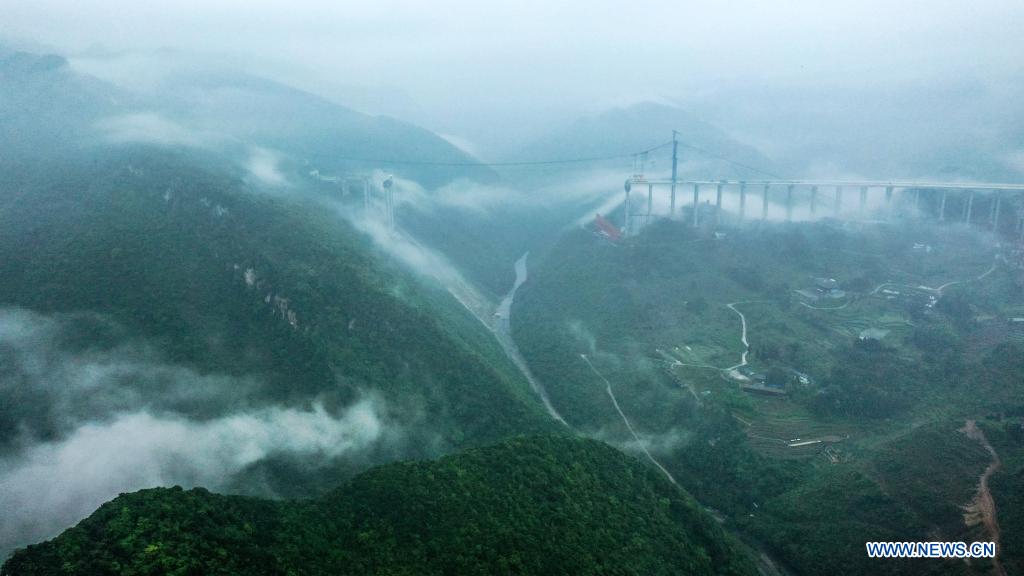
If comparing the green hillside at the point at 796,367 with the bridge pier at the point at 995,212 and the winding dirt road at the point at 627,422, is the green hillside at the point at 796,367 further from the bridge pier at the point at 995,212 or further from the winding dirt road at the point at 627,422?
the bridge pier at the point at 995,212

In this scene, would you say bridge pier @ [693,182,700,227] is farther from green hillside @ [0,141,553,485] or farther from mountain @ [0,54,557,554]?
green hillside @ [0,141,553,485]

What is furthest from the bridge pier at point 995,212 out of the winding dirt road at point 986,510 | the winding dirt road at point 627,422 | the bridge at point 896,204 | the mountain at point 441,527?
the mountain at point 441,527

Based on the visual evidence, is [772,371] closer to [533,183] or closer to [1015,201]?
[1015,201]

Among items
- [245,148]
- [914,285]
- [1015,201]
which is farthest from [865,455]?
[245,148]

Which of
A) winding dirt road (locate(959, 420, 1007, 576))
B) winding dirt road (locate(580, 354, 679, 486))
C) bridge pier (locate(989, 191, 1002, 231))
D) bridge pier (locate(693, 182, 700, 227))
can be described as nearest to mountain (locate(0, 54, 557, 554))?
winding dirt road (locate(580, 354, 679, 486))

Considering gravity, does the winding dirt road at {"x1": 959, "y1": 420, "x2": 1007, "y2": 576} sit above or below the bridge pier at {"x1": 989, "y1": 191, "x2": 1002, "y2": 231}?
below

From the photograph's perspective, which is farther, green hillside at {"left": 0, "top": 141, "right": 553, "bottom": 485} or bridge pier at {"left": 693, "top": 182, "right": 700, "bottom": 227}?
bridge pier at {"left": 693, "top": 182, "right": 700, "bottom": 227}

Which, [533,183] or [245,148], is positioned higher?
[245,148]

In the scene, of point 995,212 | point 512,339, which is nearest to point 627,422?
point 512,339
